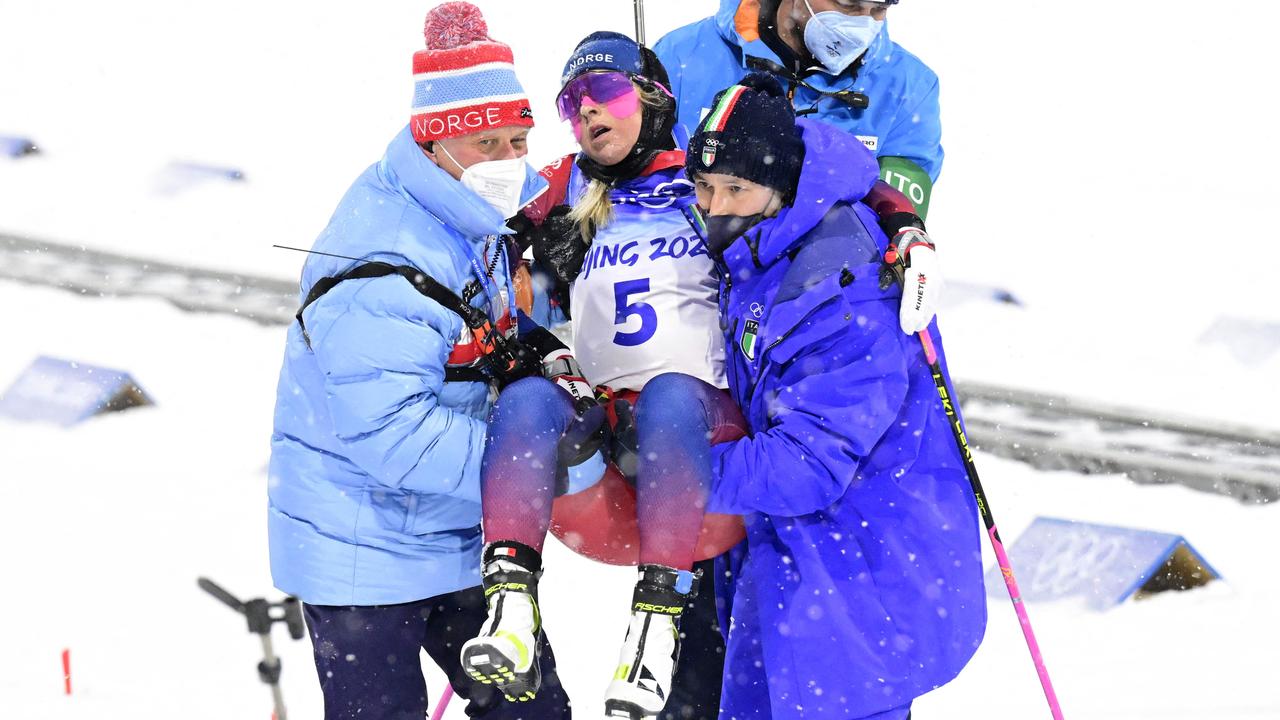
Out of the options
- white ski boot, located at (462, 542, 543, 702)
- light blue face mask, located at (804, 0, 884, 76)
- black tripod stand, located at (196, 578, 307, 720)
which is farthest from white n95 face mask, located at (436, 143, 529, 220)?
black tripod stand, located at (196, 578, 307, 720)

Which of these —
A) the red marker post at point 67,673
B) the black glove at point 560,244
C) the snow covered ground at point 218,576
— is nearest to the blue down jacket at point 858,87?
the black glove at point 560,244

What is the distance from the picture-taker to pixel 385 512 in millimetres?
2834

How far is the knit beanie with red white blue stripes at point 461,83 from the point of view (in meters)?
2.77

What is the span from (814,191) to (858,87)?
3.38 ft

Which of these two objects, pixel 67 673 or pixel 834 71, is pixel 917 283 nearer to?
pixel 834 71

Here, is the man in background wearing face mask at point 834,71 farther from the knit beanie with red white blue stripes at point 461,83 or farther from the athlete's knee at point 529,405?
the athlete's knee at point 529,405

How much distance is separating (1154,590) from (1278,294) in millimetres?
2596

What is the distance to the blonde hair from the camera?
10.5 ft

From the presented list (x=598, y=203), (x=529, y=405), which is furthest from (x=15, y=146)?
(x=529, y=405)

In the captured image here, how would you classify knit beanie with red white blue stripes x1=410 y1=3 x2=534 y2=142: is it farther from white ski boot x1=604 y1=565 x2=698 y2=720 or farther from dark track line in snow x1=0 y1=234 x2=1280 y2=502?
dark track line in snow x1=0 y1=234 x2=1280 y2=502

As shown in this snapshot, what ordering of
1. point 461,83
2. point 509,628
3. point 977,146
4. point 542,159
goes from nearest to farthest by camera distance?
point 509,628, point 461,83, point 542,159, point 977,146

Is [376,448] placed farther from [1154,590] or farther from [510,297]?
[1154,590]

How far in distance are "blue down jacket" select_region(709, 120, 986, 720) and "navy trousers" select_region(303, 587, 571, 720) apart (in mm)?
717

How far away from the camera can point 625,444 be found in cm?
278
